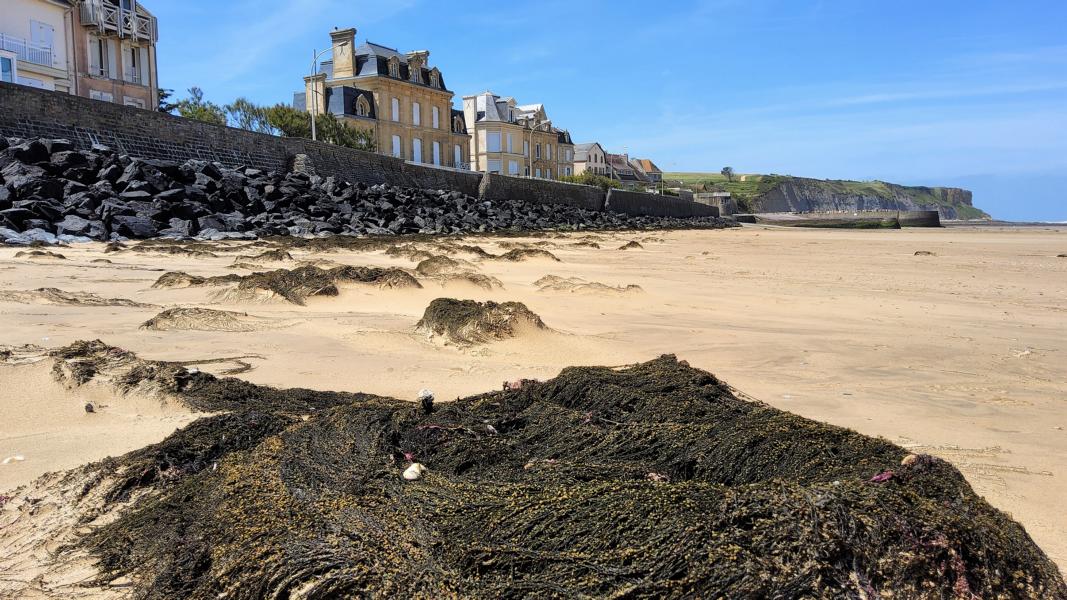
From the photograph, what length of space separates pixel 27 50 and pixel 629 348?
107ft

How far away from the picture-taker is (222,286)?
23.6 ft

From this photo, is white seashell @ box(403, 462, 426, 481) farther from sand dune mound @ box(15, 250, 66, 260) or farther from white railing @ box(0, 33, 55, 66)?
Answer: white railing @ box(0, 33, 55, 66)

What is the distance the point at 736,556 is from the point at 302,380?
10.3ft

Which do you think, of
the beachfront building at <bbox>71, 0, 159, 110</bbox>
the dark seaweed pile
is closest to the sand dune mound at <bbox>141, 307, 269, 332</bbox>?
the dark seaweed pile

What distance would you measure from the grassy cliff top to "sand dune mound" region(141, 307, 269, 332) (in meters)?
115

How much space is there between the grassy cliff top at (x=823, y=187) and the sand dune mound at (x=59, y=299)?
114 meters

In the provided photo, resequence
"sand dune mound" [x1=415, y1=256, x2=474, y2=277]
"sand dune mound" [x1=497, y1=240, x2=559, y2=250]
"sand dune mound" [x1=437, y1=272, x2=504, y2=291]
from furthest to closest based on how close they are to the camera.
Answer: "sand dune mound" [x1=497, y1=240, x2=559, y2=250] → "sand dune mound" [x1=415, y1=256, x2=474, y2=277] → "sand dune mound" [x1=437, y1=272, x2=504, y2=291]

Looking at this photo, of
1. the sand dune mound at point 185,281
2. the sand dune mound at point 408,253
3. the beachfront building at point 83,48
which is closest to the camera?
the sand dune mound at point 185,281

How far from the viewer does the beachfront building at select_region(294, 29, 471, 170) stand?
44.9 meters

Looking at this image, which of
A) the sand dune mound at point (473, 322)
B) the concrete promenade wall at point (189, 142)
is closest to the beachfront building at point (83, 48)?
the concrete promenade wall at point (189, 142)

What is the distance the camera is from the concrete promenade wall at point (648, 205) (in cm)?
4302

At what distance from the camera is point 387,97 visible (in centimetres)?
4659

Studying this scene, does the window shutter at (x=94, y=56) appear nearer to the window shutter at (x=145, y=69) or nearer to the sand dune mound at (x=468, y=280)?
the window shutter at (x=145, y=69)

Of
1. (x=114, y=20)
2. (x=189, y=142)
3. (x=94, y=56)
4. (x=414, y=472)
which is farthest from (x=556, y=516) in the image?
(x=94, y=56)
